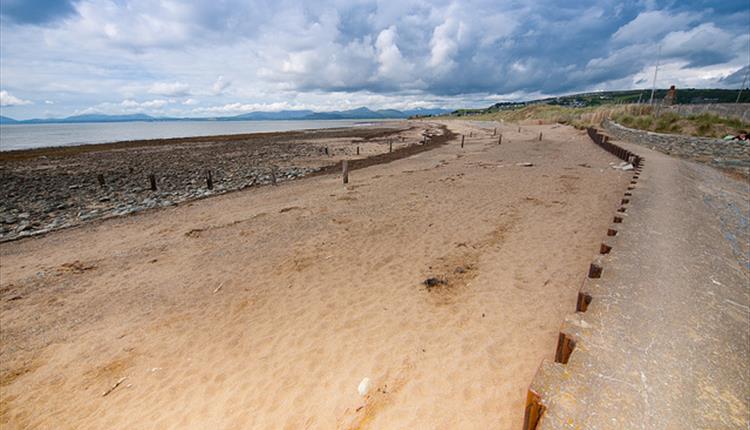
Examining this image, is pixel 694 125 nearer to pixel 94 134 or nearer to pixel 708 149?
pixel 708 149

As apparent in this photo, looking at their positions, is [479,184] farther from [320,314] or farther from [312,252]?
[320,314]

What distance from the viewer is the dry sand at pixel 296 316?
155 inches

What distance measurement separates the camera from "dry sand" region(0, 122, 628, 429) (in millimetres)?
3936

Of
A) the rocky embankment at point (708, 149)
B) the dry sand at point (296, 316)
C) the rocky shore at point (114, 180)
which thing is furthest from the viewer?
the rocky embankment at point (708, 149)

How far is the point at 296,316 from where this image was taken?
569 cm

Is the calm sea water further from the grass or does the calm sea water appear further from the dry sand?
the grass

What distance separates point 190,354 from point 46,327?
3363 mm

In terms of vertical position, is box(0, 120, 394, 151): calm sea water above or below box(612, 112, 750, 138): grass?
above

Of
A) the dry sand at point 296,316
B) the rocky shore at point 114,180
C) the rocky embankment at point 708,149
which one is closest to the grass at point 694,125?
the rocky embankment at point 708,149

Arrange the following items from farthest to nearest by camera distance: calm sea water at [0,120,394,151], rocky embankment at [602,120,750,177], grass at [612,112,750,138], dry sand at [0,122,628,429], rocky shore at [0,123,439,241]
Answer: calm sea water at [0,120,394,151] → grass at [612,112,750,138] → rocky embankment at [602,120,750,177] → rocky shore at [0,123,439,241] → dry sand at [0,122,628,429]

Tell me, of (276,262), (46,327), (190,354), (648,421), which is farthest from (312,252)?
(648,421)

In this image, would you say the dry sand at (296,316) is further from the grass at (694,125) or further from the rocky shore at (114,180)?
the grass at (694,125)

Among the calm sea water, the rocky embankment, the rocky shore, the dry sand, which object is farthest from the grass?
the calm sea water

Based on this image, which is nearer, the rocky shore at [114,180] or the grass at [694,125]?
the rocky shore at [114,180]
